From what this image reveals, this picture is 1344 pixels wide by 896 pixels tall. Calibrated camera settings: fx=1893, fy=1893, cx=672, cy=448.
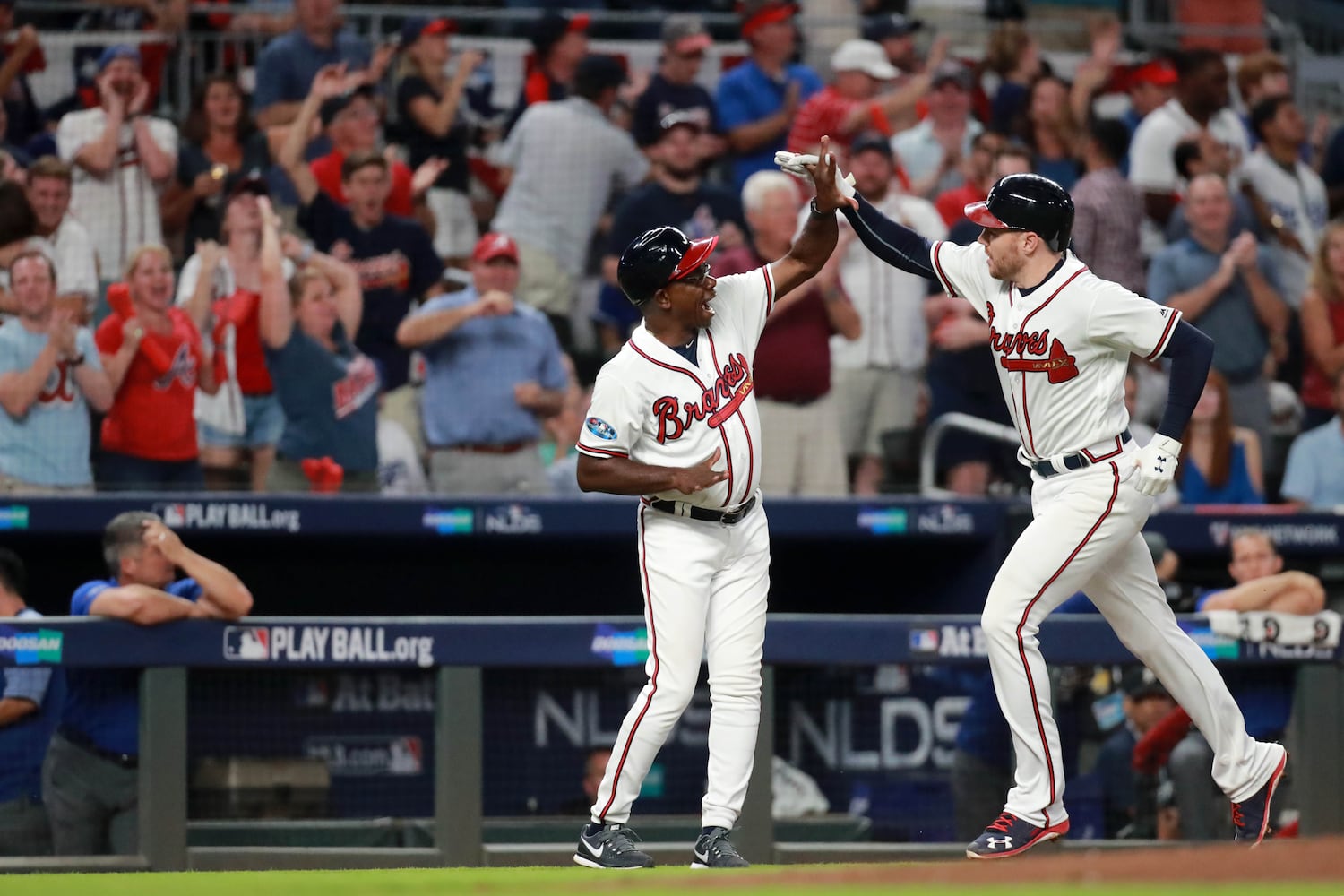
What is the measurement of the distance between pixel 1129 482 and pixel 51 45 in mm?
6505

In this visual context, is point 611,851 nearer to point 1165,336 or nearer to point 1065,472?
point 1065,472

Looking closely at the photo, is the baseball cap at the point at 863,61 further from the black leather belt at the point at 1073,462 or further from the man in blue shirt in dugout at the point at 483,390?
the black leather belt at the point at 1073,462

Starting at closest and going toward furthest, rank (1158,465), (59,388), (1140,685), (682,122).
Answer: (1158,465) → (1140,685) → (59,388) → (682,122)

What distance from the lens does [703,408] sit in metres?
5.12

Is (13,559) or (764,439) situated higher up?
(764,439)

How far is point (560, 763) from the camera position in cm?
655

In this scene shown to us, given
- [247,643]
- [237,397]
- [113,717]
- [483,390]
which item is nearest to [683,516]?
[247,643]

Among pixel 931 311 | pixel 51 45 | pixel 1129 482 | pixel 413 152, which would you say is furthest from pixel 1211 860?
pixel 51 45

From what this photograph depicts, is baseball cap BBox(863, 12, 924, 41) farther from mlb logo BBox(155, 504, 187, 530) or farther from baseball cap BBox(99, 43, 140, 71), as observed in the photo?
mlb logo BBox(155, 504, 187, 530)

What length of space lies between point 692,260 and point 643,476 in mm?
596

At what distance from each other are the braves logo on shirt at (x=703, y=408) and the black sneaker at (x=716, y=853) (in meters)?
1.06

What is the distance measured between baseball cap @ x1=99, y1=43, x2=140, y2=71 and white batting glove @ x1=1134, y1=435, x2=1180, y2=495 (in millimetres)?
5790

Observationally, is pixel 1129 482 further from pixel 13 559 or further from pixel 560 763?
pixel 13 559

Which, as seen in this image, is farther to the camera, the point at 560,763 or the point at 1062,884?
the point at 560,763
